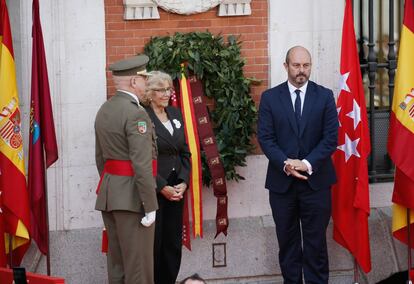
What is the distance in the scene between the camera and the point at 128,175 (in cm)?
721

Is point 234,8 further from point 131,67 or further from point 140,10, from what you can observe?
point 131,67

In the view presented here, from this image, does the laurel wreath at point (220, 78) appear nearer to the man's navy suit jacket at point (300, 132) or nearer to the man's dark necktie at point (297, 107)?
the man's navy suit jacket at point (300, 132)

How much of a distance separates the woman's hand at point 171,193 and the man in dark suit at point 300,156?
734 mm

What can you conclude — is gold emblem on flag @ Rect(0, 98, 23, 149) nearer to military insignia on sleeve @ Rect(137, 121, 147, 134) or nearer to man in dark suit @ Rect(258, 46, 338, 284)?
military insignia on sleeve @ Rect(137, 121, 147, 134)

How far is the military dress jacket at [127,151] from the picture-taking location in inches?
278

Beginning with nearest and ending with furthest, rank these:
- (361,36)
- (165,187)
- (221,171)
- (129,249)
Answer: (129,249) → (165,187) → (221,171) → (361,36)

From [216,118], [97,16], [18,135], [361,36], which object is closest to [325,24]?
[361,36]

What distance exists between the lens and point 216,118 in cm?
848

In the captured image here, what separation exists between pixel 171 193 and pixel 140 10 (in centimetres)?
160

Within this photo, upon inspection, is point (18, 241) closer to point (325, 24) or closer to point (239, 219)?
point (239, 219)

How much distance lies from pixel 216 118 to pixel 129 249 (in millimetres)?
1631

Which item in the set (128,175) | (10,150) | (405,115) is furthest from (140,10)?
(405,115)

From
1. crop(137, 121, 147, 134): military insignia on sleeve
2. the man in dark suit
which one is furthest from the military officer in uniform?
the man in dark suit

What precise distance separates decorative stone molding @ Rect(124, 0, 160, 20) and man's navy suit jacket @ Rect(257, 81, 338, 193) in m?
1.21
